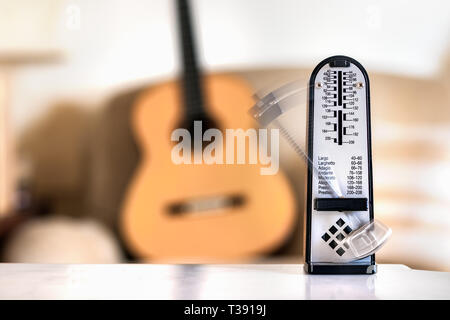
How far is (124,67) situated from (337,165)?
1377 millimetres

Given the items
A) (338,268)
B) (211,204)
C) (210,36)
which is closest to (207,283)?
(338,268)

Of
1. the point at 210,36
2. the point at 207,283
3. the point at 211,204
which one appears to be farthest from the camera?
the point at 210,36

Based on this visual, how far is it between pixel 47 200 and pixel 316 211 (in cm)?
143

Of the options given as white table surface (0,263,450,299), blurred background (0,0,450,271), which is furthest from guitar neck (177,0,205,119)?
white table surface (0,263,450,299)

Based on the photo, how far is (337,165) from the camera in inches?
16.5

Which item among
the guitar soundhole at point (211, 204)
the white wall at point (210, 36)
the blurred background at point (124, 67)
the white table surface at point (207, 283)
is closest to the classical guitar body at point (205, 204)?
the guitar soundhole at point (211, 204)

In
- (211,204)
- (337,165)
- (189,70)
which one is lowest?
(211,204)

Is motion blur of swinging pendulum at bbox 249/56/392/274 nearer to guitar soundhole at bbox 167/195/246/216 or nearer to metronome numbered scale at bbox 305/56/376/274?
metronome numbered scale at bbox 305/56/376/274

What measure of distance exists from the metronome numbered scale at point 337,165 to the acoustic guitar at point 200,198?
2.86 ft

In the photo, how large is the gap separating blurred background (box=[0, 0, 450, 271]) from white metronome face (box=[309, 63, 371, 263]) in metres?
0.97

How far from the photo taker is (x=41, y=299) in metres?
0.34

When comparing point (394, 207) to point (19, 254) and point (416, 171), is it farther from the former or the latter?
point (19, 254)

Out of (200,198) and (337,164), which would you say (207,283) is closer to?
(337,164)

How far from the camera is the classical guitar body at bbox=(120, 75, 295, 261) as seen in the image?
1296mm
